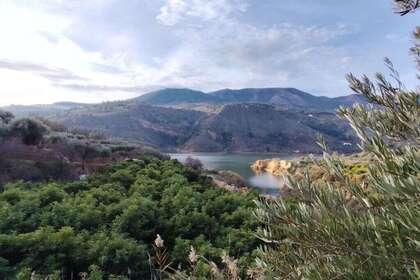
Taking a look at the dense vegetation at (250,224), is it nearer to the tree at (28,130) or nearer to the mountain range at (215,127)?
the tree at (28,130)

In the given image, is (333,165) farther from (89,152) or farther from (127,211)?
(89,152)

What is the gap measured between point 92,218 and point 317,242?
5073 mm

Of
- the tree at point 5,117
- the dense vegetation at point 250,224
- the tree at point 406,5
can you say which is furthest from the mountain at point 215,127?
the tree at point 406,5

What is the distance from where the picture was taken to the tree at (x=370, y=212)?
1.32 meters

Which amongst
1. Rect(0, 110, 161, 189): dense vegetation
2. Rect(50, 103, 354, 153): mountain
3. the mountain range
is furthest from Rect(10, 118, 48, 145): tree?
the mountain range

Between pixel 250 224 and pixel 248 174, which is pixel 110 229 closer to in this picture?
pixel 250 224

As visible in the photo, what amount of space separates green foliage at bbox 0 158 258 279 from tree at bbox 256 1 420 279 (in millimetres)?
3101

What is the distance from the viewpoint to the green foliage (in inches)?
181

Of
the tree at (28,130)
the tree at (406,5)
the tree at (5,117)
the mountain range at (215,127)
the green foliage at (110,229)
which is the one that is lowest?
the mountain range at (215,127)

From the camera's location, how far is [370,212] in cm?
143

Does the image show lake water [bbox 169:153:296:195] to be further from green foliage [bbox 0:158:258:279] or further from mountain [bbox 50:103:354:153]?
mountain [bbox 50:103:354:153]

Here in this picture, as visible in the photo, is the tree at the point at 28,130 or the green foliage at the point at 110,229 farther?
the tree at the point at 28,130

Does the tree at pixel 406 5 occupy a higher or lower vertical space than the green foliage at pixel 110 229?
higher

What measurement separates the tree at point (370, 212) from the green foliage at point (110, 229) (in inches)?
122
